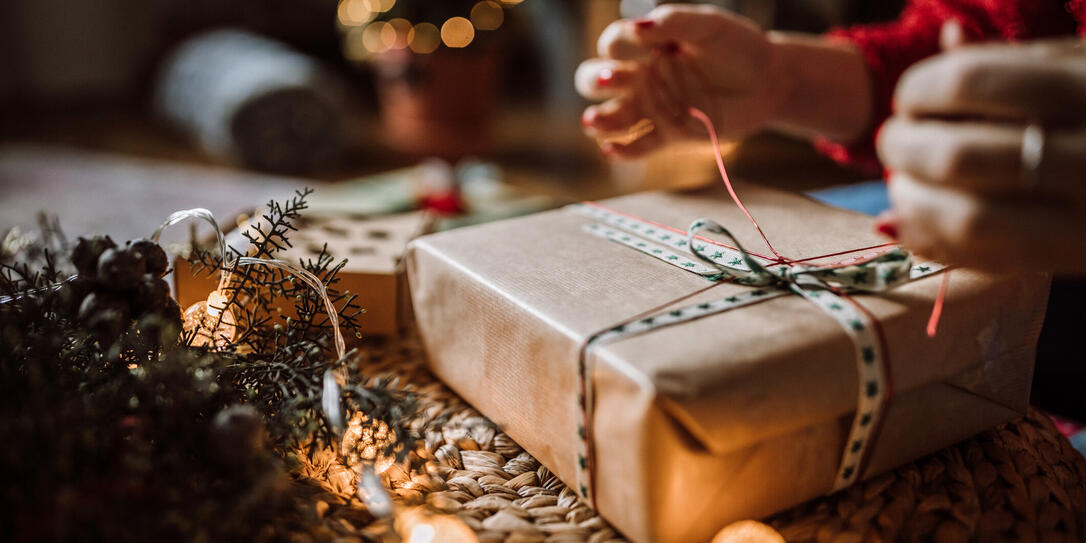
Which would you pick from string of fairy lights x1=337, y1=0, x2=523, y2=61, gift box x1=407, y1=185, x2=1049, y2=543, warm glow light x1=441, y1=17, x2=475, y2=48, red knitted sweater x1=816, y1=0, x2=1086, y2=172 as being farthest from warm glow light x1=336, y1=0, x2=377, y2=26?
gift box x1=407, y1=185, x2=1049, y2=543

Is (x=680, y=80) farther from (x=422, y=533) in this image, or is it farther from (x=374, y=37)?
(x=374, y=37)

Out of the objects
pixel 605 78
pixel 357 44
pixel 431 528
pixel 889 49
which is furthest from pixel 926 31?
pixel 357 44

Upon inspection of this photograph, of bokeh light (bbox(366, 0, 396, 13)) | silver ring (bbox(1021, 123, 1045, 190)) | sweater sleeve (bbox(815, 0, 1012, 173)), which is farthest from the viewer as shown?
bokeh light (bbox(366, 0, 396, 13))

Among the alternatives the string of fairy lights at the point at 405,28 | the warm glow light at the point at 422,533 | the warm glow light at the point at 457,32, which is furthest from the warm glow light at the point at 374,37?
the warm glow light at the point at 422,533

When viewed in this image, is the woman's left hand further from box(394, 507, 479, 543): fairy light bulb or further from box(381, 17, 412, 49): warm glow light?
box(381, 17, 412, 49): warm glow light

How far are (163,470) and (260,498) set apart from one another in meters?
0.07

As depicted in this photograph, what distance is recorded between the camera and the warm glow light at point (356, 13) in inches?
65.8

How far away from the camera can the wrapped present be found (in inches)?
26.8

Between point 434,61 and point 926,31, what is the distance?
1125 mm

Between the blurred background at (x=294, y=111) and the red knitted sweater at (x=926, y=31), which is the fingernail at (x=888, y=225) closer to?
the red knitted sweater at (x=926, y=31)

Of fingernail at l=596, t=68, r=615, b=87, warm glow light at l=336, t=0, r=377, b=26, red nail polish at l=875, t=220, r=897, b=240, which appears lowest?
red nail polish at l=875, t=220, r=897, b=240

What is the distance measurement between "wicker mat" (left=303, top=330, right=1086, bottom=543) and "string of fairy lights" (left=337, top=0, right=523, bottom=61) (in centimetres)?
129

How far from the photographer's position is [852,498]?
51cm

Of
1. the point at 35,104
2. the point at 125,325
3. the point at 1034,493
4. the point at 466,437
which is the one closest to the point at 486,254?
the point at 466,437
